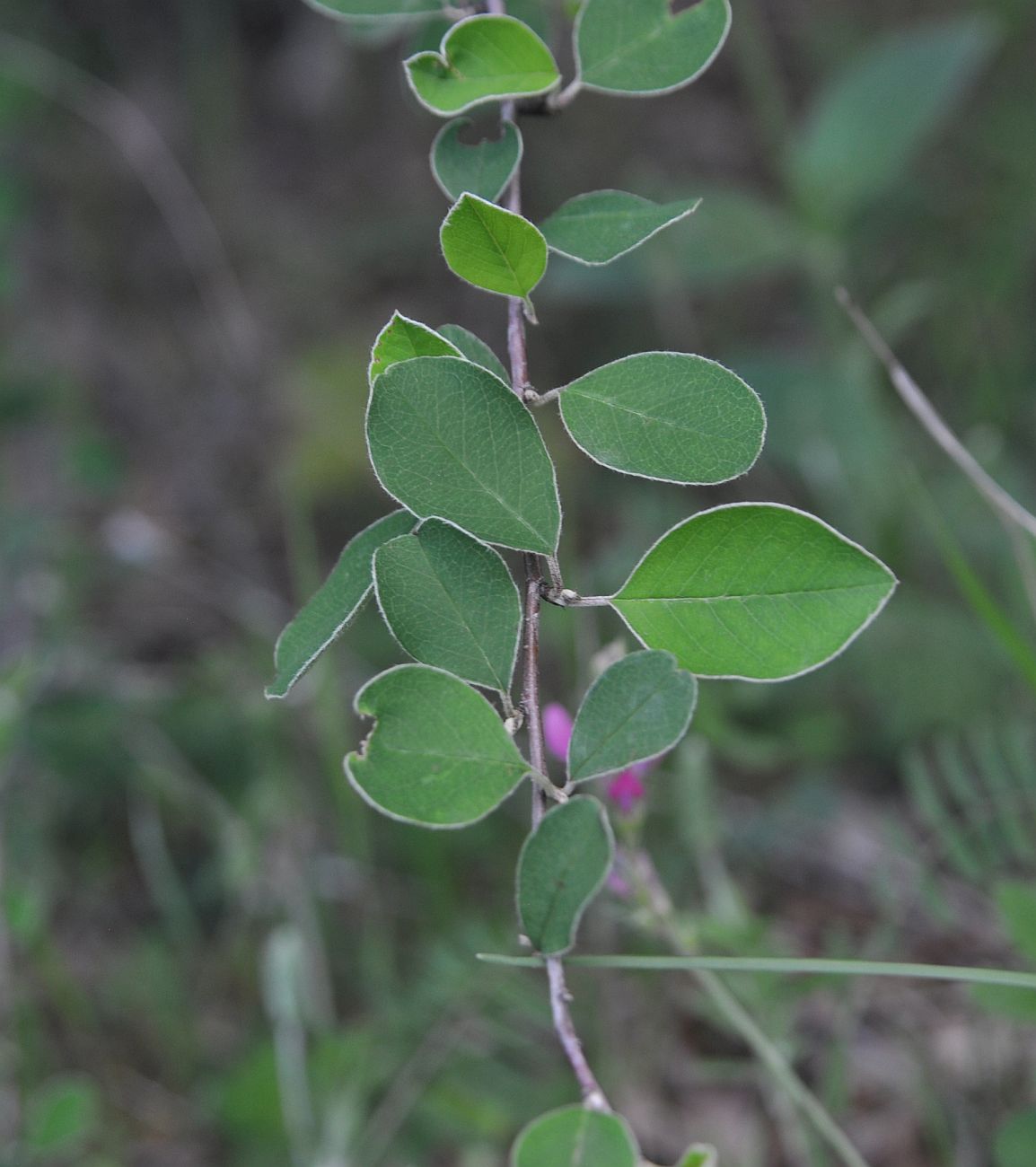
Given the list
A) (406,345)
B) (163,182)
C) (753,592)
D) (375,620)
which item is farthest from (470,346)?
(163,182)

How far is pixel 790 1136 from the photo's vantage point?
1.12 metres

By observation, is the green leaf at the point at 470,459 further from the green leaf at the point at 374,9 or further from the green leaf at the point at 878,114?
the green leaf at the point at 878,114

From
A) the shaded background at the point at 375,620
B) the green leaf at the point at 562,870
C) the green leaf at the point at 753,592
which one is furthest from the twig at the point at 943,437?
the green leaf at the point at 562,870

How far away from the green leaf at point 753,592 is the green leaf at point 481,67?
24cm

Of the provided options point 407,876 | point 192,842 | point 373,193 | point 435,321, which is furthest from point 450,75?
point 373,193

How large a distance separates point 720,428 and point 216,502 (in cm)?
191

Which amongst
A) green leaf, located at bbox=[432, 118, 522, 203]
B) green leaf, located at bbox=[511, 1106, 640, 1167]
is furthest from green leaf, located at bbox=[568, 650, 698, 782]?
green leaf, located at bbox=[432, 118, 522, 203]

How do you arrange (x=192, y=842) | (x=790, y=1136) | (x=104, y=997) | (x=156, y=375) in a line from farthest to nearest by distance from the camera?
(x=156, y=375) < (x=192, y=842) < (x=104, y=997) < (x=790, y=1136)

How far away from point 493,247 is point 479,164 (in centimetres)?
13

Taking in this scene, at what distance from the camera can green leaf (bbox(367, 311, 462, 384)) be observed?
1.62 ft

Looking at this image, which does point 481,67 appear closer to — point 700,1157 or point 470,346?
point 470,346

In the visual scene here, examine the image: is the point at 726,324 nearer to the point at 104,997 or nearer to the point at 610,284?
the point at 610,284

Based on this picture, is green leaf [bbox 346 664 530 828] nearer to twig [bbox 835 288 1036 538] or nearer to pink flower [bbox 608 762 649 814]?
pink flower [bbox 608 762 649 814]

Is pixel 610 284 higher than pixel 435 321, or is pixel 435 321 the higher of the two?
pixel 610 284
